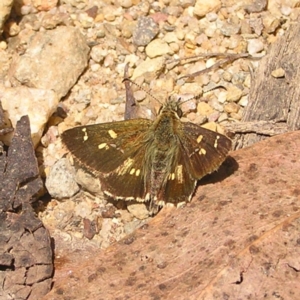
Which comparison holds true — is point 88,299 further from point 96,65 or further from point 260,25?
point 260,25

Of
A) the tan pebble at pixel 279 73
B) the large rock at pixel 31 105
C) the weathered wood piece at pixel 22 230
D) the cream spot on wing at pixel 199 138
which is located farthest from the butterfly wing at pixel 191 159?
the large rock at pixel 31 105

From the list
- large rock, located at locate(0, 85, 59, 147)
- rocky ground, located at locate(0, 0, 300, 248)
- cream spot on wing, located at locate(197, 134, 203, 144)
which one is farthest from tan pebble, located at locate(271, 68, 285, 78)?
large rock, located at locate(0, 85, 59, 147)

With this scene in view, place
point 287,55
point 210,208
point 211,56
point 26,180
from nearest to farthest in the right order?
point 210,208
point 26,180
point 287,55
point 211,56

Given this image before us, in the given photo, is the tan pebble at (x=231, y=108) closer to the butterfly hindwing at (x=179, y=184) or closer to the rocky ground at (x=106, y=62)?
the rocky ground at (x=106, y=62)

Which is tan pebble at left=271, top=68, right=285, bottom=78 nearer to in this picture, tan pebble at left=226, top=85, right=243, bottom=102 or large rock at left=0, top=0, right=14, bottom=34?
tan pebble at left=226, top=85, right=243, bottom=102

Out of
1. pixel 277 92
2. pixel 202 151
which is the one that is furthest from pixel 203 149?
pixel 277 92

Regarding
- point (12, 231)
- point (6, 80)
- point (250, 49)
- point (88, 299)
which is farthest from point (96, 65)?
point (88, 299)

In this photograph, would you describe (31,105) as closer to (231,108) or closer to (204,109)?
(204,109)
